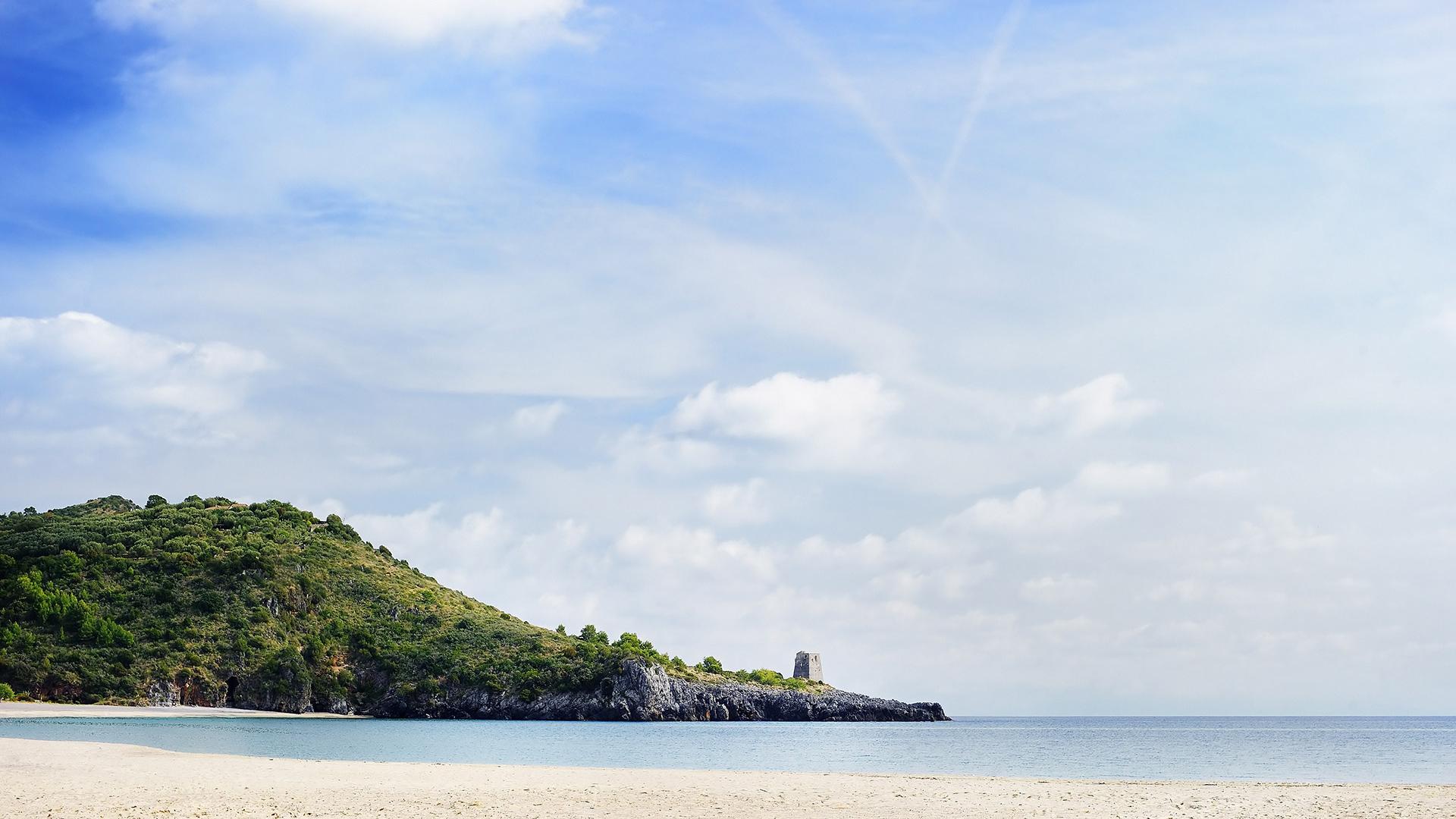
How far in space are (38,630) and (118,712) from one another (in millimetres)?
22963

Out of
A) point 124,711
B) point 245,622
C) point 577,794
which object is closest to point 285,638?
point 245,622

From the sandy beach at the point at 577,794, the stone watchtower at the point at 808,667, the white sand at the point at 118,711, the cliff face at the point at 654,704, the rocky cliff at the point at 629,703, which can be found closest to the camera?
the sandy beach at the point at 577,794

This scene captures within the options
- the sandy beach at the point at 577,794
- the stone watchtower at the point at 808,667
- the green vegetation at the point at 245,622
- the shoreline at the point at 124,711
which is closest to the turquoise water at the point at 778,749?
the shoreline at the point at 124,711

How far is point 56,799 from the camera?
24859 mm

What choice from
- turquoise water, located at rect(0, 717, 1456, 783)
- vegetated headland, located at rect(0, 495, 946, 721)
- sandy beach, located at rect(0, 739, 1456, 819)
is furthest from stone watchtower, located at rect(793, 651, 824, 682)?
sandy beach, located at rect(0, 739, 1456, 819)

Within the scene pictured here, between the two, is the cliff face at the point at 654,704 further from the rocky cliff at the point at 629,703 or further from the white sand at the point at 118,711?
the white sand at the point at 118,711

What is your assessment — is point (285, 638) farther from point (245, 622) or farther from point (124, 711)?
point (124, 711)

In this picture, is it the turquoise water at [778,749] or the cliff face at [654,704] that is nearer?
the turquoise water at [778,749]

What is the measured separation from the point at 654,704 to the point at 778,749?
2831 inches

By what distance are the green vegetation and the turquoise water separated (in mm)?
22096

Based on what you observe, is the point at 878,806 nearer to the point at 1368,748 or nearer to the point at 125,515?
the point at 1368,748

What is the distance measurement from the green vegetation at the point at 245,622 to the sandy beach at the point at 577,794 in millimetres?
81530

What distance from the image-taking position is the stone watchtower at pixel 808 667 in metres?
192

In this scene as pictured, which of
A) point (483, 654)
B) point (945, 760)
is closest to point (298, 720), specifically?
point (483, 654)
